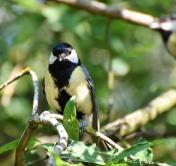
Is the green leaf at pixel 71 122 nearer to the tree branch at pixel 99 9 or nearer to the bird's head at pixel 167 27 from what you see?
the tree branch at pixel 99 9

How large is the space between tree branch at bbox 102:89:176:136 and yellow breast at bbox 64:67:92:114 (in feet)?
0.80

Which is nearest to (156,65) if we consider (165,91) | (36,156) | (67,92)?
(165,91)

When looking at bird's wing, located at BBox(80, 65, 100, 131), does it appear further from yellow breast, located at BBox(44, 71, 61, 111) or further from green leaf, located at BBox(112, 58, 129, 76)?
green leaf, located at BBox(112, 58, 129, 76)

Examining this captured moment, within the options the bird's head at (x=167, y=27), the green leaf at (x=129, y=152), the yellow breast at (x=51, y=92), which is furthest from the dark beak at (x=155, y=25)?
the green leaf at (x=129, y=152)

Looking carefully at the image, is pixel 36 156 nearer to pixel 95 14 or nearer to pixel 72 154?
pixel 95 14

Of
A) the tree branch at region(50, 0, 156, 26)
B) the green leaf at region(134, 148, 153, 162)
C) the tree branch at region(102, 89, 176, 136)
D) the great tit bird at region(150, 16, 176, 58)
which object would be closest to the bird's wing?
the tree branch at region(102, 89, 176, 136)

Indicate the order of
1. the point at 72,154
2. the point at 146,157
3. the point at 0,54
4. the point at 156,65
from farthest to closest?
the point at 156,65
the point at 0,54
the point at 146,157
the point at 72,154

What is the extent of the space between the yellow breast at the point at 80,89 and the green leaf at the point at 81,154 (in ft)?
3.55

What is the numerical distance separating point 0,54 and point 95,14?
637mm

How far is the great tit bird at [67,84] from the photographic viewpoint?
8.56ft

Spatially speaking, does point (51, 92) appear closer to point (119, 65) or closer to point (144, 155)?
point (144, 155)

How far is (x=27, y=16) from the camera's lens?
371 centimetres

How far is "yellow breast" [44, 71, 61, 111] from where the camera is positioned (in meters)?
2.62

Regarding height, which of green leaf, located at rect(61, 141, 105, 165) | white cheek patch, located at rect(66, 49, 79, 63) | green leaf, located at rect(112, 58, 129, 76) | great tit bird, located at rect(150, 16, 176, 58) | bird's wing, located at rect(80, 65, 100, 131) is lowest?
green leaf, located at rect(61, 141, 105, 165)
